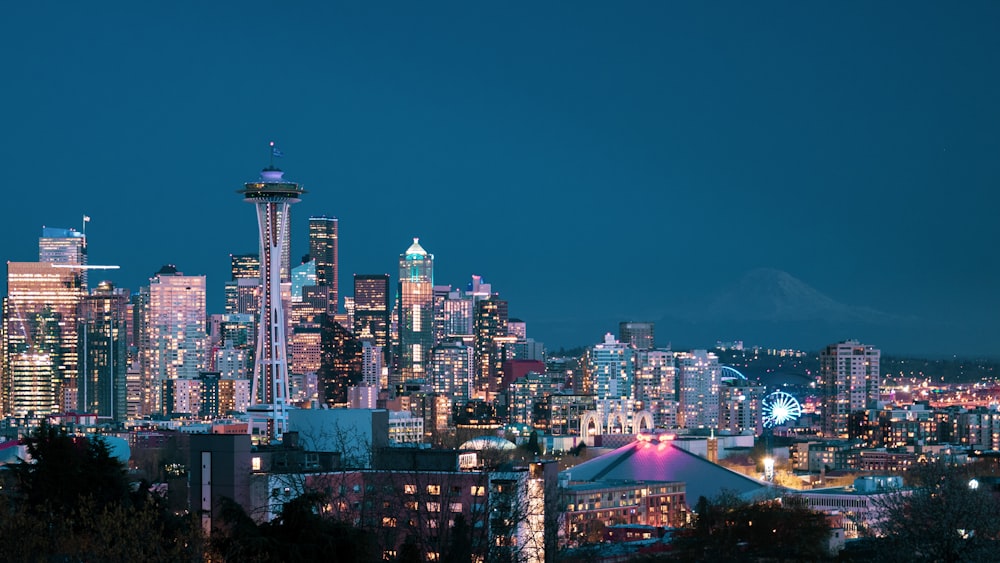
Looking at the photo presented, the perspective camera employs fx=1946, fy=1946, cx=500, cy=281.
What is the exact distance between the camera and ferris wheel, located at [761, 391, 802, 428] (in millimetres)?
107875

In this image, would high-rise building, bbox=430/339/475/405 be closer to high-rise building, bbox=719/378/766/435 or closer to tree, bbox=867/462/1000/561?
high-rise building, bbox=719/378/766/435

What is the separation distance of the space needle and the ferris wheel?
3181 centimetres

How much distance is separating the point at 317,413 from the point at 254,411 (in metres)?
24.7

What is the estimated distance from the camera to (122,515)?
2109 cm

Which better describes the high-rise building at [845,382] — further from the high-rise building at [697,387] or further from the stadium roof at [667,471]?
the stadium roof at [667,471]

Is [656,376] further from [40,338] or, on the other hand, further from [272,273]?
[272,273]

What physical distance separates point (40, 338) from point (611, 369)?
38.8 meters

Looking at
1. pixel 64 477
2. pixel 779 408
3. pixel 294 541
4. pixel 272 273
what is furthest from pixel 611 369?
pixel 294 541

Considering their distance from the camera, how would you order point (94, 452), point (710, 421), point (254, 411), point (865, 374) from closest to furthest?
point (94, 452)
point (254, 411)
point (865, 374)
point (710, 421)

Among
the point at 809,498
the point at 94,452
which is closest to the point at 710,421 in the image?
the point at 809,498

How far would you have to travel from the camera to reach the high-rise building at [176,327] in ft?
457

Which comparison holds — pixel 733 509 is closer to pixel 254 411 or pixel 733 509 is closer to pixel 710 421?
pixel 254 411

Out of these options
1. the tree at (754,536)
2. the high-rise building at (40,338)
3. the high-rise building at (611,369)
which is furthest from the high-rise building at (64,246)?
the tree at (754,536)

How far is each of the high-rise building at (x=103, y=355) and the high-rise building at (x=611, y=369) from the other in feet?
105
